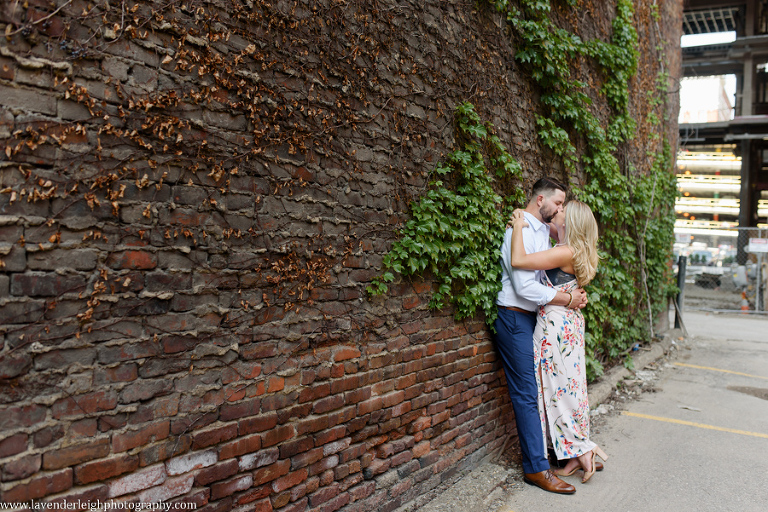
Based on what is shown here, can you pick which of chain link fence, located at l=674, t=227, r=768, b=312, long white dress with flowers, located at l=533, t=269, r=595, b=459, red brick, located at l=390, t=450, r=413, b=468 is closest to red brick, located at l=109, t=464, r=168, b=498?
red brick, located at l=390, t=450, r=413, b=468

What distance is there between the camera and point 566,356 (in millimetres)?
3816

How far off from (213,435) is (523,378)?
7.99 ft

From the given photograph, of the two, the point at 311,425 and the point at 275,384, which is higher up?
the point at 275,384

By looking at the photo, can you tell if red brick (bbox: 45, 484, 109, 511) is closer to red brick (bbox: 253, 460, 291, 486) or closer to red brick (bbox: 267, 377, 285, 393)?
red brick (bbox: 253, 460, 291, 486)

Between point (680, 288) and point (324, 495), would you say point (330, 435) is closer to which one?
point (324, 495)

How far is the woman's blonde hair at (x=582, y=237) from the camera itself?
12.7ft

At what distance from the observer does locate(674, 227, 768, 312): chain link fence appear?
568 inches

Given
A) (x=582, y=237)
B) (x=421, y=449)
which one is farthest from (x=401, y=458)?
(x=582, y=237)

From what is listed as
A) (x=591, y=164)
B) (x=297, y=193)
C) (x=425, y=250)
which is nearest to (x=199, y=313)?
(x=297, y=193)

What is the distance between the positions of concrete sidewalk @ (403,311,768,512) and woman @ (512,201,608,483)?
11.3 inches

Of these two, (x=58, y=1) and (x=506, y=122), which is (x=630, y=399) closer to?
(x=506, y=122)

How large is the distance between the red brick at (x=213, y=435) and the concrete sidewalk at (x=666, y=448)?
1.62 metres

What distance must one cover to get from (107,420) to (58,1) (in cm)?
153

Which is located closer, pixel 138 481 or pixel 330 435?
pixel 138 481
